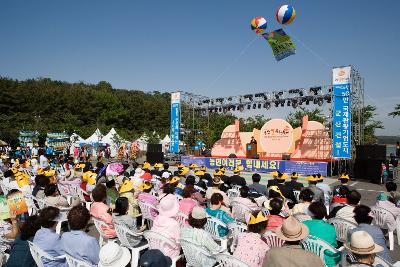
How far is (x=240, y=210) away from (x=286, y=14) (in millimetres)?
11625

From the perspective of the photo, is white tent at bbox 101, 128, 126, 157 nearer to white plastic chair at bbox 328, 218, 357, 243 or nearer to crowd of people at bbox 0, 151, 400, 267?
crowd of people at bbox 0, 151, 400, 267

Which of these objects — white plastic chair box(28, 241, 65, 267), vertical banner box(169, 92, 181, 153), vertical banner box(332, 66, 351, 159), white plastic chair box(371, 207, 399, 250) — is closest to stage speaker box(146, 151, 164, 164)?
vertical banner box(169, 92, 181, 153)

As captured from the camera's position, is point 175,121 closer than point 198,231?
No

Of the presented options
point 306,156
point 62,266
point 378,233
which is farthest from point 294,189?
point 306,156

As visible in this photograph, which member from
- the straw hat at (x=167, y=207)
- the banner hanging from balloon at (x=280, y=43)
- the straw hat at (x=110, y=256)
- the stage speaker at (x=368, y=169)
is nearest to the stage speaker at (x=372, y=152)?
the stage speaker at (x=368, y=169)

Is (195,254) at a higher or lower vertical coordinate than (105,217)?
lower

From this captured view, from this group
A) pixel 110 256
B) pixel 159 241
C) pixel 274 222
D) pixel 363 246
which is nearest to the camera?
pixel 363 246

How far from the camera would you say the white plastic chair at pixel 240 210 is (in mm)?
5759

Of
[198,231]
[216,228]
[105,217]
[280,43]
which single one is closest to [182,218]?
[216,228]

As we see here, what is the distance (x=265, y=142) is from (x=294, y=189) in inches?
647

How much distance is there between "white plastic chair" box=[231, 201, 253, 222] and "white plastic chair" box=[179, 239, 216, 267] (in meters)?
2.04

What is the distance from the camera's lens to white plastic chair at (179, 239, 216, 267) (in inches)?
145

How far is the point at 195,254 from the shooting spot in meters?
3.77

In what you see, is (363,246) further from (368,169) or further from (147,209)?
(368,169)
